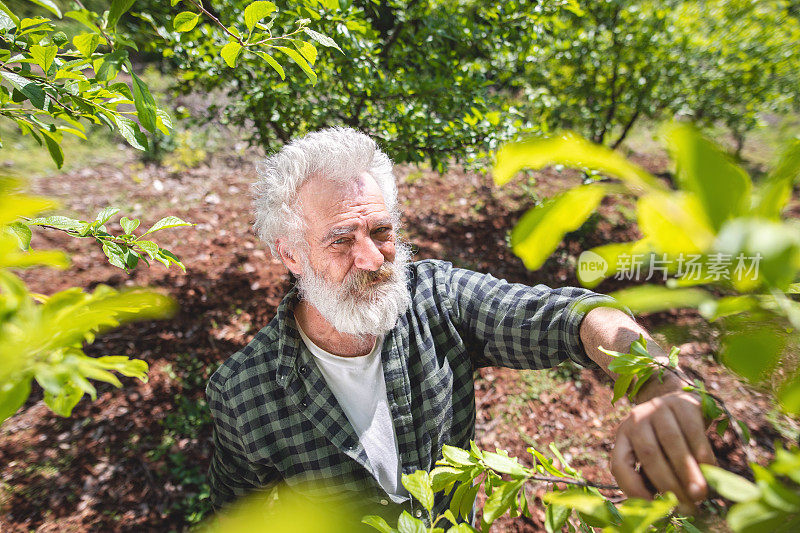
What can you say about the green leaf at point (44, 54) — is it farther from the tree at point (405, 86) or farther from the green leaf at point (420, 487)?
the tree at point (405, 86)

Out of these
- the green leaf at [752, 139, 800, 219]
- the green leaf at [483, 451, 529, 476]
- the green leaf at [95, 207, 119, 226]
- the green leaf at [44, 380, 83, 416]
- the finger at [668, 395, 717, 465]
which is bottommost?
the green leaf at [483, 451, 529, 476]

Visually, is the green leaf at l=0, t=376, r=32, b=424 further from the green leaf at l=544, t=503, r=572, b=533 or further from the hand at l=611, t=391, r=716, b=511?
the hand at l=611, t=391, r=716, b=511

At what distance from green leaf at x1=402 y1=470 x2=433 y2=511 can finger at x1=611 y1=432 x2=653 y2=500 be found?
354 mm

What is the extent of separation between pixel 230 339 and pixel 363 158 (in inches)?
94.8

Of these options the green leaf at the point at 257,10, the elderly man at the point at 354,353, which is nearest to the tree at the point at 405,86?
the elderly man at the point at 354,353

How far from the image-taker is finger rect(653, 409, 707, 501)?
664mm

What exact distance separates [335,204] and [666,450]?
4.88 ft

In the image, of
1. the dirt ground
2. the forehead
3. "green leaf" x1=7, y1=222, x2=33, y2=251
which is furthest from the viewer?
the dirt ground

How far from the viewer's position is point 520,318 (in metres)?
1.65

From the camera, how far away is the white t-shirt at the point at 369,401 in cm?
173

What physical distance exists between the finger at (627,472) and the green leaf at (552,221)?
1.87 ft

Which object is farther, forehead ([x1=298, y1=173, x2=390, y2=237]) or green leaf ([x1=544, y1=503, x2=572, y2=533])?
forehead ([x1=298, y1=173, x2=390, y2=237])

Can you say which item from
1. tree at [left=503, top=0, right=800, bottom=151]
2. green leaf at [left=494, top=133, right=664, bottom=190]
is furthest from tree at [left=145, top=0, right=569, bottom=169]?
green leaf at [left=494, top=133, right=664, bottom=190]

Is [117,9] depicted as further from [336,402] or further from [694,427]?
[336,402]
